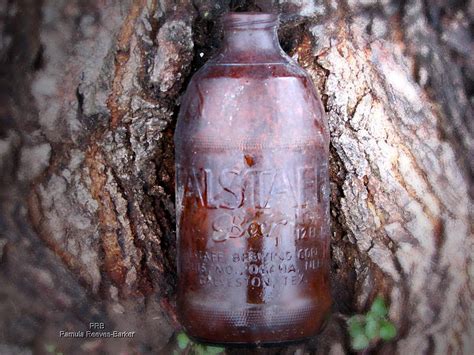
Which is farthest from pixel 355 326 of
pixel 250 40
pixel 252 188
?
pixel 250 40

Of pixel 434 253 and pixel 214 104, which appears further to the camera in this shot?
pixel 434 253

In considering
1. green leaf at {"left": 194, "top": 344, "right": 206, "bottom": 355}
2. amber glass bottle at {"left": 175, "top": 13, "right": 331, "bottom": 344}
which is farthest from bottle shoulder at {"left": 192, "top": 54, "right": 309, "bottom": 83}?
green leaf at {"left": 194, "top": 344, "right": 206, "bottom": 355}

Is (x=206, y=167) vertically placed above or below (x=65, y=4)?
below

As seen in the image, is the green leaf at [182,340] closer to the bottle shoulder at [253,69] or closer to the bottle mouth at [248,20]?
the bottle shoulder at [253,69]

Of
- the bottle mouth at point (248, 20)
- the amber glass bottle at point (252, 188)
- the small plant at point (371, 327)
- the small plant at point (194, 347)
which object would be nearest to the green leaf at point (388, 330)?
the small plant at point (371, 327)

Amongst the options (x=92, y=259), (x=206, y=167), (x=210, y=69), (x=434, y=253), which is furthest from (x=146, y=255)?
(x=434, y=253)

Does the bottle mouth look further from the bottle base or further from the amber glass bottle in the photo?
the bottle base

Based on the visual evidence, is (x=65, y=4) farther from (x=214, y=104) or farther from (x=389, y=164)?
(x=389, y=164)

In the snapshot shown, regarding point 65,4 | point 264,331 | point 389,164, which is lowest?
point 264,331
